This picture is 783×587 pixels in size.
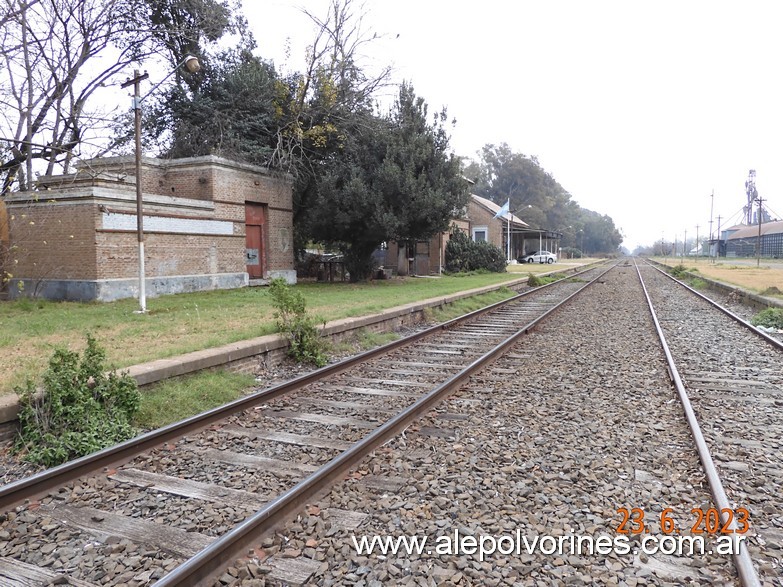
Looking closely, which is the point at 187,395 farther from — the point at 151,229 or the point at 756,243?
the point at 756,243

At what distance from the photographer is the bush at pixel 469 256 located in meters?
33.5

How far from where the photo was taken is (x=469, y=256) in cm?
3394

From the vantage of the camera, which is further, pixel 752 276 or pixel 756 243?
pixel 756 243

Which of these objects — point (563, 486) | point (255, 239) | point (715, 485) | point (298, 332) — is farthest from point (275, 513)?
point (255, 239)

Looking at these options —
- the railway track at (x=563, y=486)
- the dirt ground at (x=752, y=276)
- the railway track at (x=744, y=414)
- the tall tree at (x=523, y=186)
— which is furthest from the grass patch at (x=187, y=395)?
the tall tree at (x=523, y=186)

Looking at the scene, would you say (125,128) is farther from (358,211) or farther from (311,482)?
(311,482)

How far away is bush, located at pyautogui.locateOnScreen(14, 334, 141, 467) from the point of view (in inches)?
181

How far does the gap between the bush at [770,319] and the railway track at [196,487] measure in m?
8.65

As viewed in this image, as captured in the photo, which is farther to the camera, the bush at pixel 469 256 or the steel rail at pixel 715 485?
the bush at pixel 469 256

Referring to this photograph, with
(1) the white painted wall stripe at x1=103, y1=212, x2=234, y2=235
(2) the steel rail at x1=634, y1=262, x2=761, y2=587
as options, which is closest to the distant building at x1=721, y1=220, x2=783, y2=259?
(1) the white painted wall stripe at x1=103, y1=212, x2=234, y2=235

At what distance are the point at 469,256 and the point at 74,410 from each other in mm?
30230

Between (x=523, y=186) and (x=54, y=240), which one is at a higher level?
(x=523, y=186)

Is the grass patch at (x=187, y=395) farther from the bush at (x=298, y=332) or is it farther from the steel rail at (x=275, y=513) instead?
the steel rail at (x=275, y=513)

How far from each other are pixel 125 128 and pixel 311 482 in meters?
20.9
